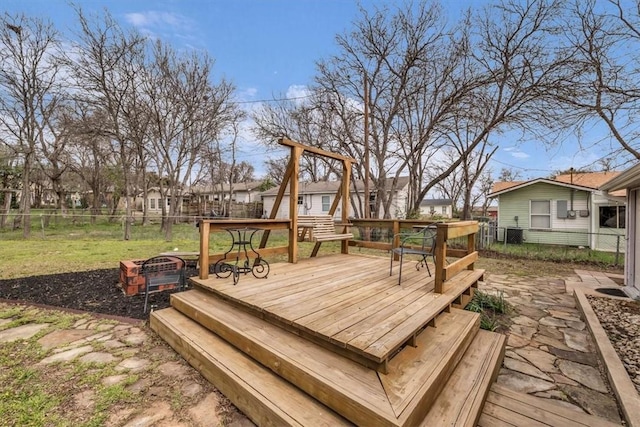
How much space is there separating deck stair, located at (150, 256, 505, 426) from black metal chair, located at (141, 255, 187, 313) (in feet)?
3.59

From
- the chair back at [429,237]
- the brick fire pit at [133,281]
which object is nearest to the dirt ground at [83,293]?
the brick fire pit at [133,281]

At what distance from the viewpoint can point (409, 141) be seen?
11055 millimetres

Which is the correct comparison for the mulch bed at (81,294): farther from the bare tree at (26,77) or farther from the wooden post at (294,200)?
the bare tree at (26,77)

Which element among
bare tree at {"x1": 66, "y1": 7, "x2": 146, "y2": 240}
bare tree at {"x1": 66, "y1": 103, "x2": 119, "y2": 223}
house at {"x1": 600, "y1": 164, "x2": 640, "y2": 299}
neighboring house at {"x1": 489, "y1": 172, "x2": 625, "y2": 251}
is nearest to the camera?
house at {"x1": 600, "y1": 164, "x2": 640, "y2": 299}

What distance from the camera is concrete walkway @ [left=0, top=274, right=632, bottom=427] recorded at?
1954 mm

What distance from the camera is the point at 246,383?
199 centimetres

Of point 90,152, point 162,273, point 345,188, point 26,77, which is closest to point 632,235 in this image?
point 345,188

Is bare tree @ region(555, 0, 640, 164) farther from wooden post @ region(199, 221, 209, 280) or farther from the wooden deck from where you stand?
wooden post @ region(199, 221, 209, 280)

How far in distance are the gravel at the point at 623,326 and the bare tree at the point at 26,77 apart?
1462 centimetres

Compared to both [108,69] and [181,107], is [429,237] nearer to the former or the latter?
[108,69]

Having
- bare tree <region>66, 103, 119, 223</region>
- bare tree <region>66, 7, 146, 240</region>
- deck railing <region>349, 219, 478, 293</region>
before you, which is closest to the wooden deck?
deck railing <region>349, 219, 478, 293</region>

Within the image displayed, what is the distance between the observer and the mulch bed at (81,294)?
3760mm

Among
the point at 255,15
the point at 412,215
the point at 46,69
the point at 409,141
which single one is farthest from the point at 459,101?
the point at 46,69

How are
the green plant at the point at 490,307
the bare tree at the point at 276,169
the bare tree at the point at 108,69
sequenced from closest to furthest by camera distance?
the green plant at the point at 490,307 < the bare tree at the point at 108,69 < the bare tree at the point at 276,169
